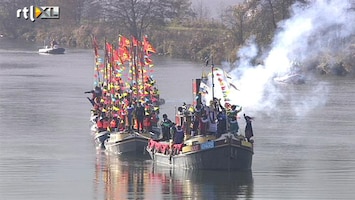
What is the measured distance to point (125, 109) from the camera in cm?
6081

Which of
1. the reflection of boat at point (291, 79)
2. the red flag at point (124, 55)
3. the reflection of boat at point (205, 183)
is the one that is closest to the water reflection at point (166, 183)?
the reflection of boat at point (205, 183)

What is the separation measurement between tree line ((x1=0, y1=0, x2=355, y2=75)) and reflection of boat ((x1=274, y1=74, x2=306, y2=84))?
3192 millimetres

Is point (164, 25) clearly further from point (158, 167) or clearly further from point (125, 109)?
point (158, 167)

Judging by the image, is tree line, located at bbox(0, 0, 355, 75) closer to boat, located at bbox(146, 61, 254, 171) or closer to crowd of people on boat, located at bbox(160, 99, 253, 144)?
crowd of people on boat, located at bbox(160, 99, 253, 144)

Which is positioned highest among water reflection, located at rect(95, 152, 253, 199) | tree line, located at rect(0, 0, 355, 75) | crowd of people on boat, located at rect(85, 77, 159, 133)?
tree line, located at rect(0, 0, 355, 75)

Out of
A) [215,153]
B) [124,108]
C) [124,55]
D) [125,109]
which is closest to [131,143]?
[125,109]

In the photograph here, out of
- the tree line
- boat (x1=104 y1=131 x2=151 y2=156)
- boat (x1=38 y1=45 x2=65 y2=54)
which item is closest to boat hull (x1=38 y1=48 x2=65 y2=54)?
boat (x1=38 y1=45 x2=65 y2=54)

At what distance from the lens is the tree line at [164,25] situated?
108 metres

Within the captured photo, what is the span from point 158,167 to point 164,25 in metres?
97.9

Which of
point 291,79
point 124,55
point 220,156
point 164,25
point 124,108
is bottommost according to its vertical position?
point 291,79

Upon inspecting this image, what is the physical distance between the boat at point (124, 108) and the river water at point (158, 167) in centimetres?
85

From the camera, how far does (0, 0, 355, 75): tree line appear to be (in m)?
108

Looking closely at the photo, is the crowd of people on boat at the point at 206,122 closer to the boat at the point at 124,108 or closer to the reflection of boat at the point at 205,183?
the reflection of boat at the point at 205,183

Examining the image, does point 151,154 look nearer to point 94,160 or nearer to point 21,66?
point 94,160
